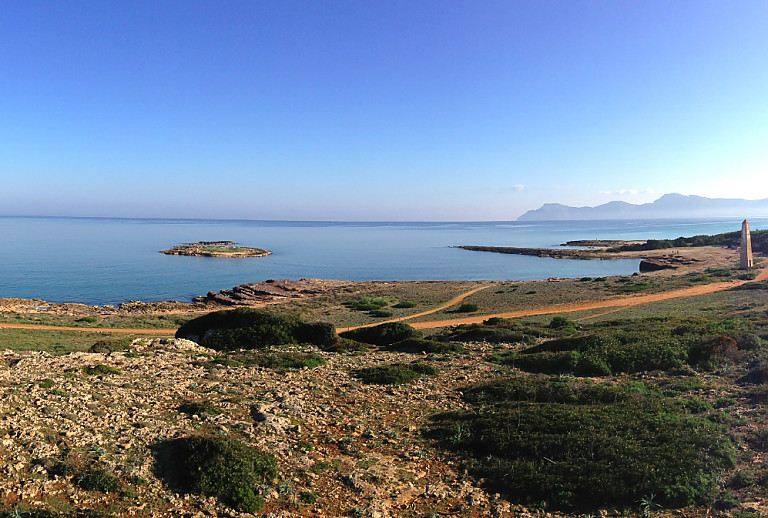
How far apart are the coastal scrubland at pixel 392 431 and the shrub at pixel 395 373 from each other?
87 millimetres

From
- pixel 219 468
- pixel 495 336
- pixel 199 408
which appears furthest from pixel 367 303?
pixel 219 468

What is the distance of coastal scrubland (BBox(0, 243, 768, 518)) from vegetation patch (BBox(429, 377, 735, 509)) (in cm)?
4

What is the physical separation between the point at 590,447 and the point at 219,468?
305 inches

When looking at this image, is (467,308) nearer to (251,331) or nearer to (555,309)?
(555,309)

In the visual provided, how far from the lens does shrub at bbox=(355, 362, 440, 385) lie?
52.3ft

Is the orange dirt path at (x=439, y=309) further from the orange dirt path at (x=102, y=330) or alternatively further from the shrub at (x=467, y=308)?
the orange dirt path at (x=102, y=330)

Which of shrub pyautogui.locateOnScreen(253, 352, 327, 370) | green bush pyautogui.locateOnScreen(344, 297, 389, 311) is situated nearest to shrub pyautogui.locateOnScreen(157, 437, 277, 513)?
shrub pyautogui.locateOnScreen(253, 352, 327, 370)

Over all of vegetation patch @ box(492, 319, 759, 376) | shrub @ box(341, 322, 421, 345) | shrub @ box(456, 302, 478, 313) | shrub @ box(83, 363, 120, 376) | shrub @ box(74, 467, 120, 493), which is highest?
shrub @ box(83, 363, 120, 376)

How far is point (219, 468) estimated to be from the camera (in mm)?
8531

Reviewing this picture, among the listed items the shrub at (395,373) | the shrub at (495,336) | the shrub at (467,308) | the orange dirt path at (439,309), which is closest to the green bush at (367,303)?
the orange dirt path at (439,309)

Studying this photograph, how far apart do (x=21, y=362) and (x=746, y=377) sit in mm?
22961

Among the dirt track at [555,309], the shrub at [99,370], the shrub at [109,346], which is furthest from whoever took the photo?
the dirt track at [555,309]

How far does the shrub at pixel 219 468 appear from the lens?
26.6 feet

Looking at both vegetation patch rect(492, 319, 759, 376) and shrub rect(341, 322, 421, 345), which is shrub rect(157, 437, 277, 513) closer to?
vegetation patch rect(492, 319, 759, 376)
